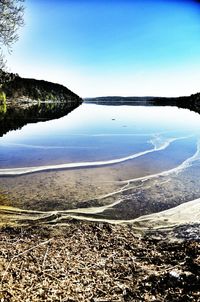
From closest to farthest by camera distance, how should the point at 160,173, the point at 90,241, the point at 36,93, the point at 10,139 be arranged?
the point at 90,241
the point at 160,173
the point at 10,139
the point at 36,93

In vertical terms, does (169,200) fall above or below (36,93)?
below

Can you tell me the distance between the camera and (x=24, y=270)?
16.5 feet

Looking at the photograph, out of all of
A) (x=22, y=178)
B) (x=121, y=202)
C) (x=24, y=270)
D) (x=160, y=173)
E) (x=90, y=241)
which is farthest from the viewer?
(x=160, y=173)

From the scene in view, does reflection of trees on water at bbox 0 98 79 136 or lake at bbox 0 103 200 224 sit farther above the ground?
reflection of trees on water at bbox 0 98 79 136

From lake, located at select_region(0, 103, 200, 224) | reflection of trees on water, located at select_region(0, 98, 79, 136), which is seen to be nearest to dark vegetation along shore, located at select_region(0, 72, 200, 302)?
lake, located at select_region(0, 103, 200, 224)

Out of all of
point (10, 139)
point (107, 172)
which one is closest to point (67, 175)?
point (107, 172)

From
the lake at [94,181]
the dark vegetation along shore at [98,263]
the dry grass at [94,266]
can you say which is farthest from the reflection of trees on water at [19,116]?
the dry grass at [94,266]

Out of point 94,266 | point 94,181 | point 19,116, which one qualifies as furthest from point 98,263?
point 19,116

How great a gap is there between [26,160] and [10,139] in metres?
8.03

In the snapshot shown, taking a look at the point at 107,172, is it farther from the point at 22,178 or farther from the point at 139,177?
the point at 22,178

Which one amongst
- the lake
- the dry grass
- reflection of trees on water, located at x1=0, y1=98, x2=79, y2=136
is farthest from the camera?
reflection of trees on water, located at x1=0, y1=98, x2=79, y2=136

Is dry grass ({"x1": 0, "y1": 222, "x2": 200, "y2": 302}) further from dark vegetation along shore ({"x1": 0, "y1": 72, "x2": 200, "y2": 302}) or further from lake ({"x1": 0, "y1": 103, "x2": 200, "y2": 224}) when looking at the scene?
→ lake ({"x1": 0, "y1": 103, "x2": 200, "y2": 224})

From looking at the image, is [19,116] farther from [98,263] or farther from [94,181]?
[98,263]

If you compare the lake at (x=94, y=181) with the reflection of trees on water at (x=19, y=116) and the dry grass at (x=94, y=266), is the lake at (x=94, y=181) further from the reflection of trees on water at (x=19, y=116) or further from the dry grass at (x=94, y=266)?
the reflection of trees on water at (x=19, y=116)
